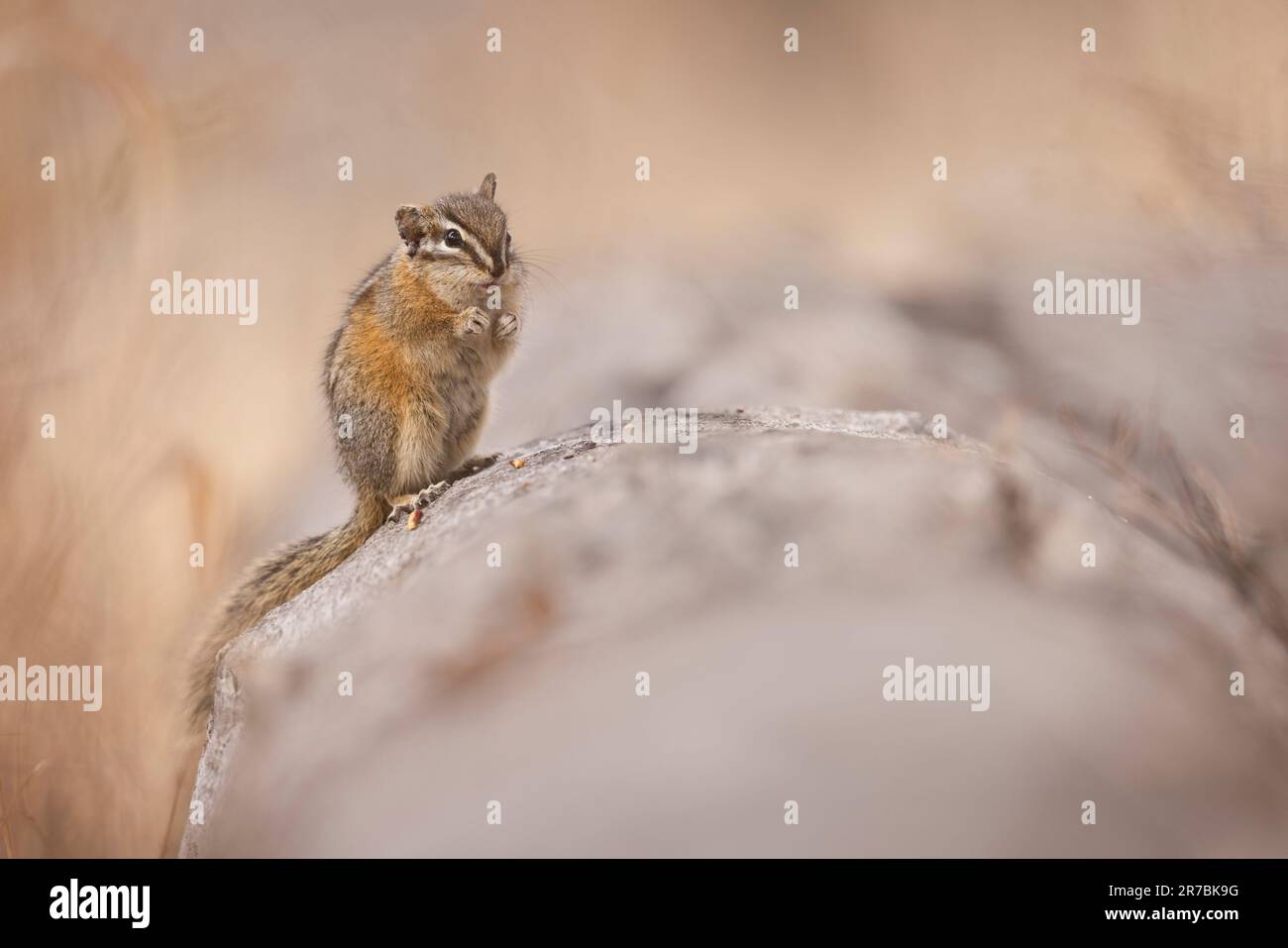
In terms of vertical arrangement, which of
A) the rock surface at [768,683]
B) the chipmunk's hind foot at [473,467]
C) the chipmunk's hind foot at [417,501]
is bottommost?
the rock surface at [768,683]

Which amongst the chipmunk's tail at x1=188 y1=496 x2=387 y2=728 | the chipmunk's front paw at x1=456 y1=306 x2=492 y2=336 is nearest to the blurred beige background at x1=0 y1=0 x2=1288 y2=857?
the chipmunk's tail at x1=188 y1=496 x2=387 y2=728

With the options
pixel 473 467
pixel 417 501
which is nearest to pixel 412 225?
pixel 473 467

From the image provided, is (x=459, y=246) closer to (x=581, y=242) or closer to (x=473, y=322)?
(x=473, y=322)

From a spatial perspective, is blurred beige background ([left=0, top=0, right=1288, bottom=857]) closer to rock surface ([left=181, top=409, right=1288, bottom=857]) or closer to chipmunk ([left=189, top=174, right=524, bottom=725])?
chipmunk ([left=189, top=174, right=524, bottom=725])

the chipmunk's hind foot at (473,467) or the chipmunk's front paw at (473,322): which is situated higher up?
the chipmunk's front paw at (473,322)

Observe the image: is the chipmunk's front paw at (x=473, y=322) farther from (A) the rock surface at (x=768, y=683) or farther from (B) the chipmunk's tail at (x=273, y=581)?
(A) the rock surface at (x=768, y=683)

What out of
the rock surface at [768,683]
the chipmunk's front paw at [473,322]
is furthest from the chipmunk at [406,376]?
the rock surface at [768,683]

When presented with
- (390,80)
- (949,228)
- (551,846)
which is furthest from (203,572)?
(949,228)
